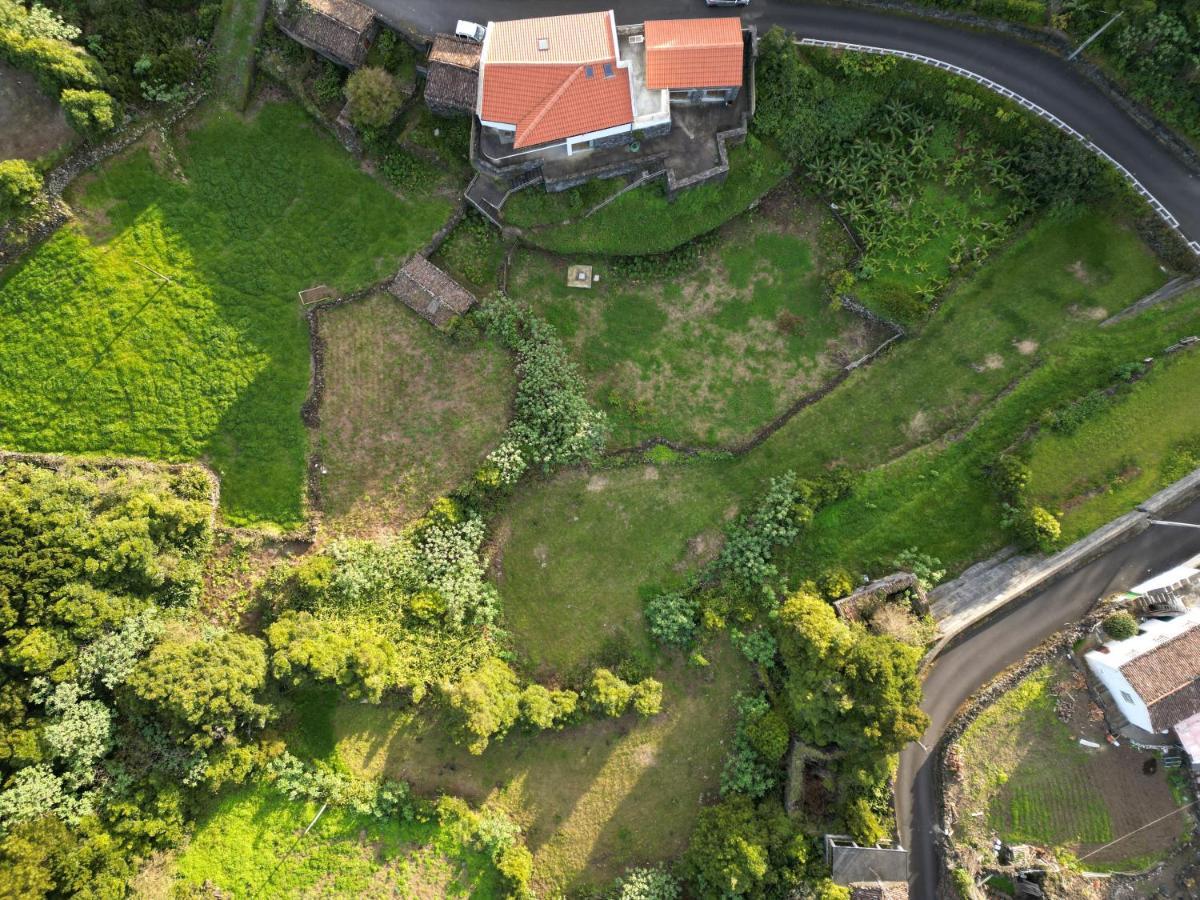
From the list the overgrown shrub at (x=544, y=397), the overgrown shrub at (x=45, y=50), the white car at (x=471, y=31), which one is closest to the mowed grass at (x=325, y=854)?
the overgrown shrub at (x=544, y=397)

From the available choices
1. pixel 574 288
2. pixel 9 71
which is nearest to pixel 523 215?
pixel 574 288

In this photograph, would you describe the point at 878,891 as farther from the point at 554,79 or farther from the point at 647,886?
the point at 554,79

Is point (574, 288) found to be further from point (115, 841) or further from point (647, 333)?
point (115, 841)

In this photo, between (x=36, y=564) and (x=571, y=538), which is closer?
(x=36, y=564)

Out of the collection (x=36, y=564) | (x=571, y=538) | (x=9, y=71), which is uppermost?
(x=9, y=71)

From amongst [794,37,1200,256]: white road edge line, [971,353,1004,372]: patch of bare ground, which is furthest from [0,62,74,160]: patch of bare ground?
[971,353,1004,372]: patch of bare ground

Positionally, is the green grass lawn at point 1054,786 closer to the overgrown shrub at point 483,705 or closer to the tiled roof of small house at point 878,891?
the tiled roof of small house at point 878,891
